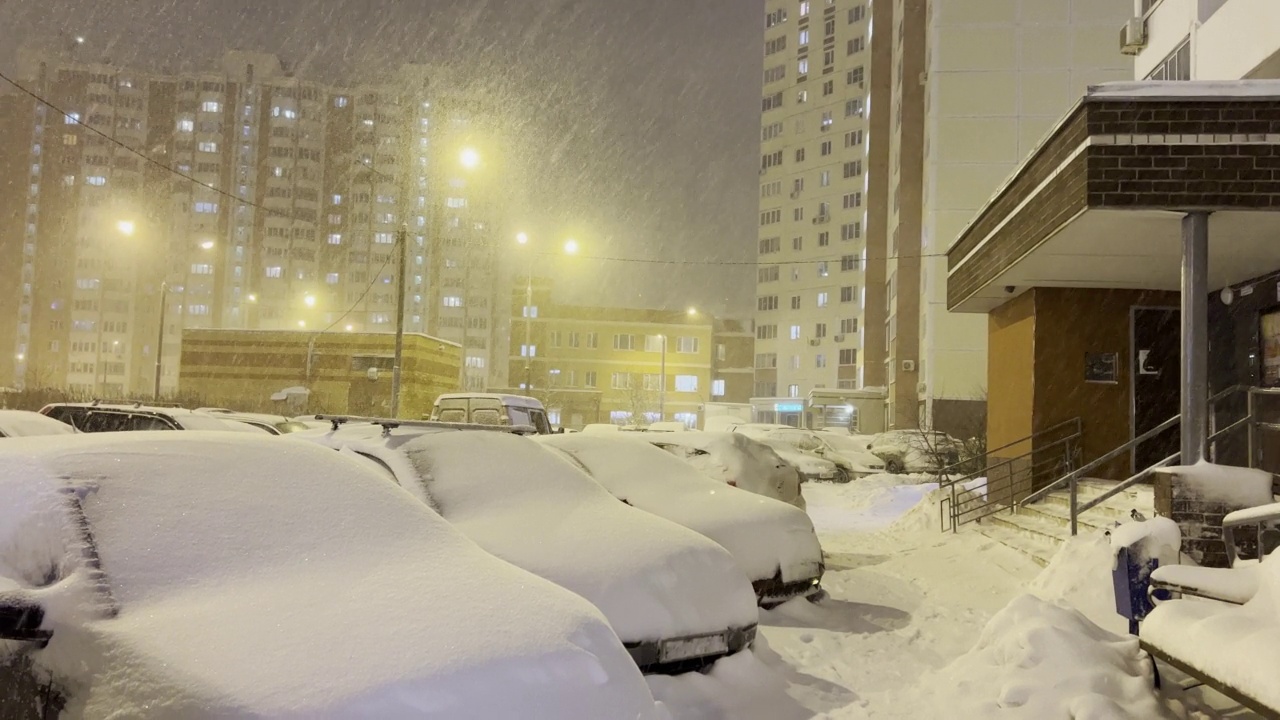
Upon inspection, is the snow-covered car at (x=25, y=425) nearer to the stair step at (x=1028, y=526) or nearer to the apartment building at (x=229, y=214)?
the stair step at (x=1028, y=526)

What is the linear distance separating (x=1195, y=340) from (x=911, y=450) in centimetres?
2093

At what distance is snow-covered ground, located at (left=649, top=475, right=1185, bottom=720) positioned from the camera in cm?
519

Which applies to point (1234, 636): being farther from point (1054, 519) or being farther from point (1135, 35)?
point (1135, 35)

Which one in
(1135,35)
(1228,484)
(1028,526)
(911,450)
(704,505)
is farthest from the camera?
(911,450)

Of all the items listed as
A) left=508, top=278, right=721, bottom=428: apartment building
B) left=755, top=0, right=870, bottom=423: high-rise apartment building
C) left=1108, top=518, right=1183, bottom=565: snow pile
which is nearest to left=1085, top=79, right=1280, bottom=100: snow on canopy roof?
left=1108, top=518, right=1183, bottom=565: snow pile

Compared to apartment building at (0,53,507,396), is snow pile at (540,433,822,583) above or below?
below

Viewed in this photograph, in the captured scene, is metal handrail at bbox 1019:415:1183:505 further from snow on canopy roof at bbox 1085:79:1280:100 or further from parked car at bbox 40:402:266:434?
parked car at bbox 40:402:266:434

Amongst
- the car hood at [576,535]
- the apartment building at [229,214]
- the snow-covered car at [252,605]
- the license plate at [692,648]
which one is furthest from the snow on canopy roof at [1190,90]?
the apartment building at [229,214]

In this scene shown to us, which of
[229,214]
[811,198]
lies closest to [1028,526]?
[811,198]

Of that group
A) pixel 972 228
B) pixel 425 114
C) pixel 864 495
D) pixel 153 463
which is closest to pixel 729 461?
pixel 972 228

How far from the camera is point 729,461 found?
1187cm

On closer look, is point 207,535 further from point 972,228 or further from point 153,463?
point 972,228

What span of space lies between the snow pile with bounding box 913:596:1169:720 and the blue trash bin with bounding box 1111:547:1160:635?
186 millimetres

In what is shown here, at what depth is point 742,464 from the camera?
11.8 metres
